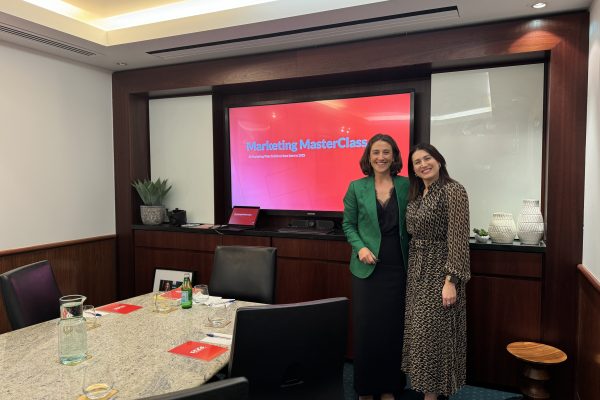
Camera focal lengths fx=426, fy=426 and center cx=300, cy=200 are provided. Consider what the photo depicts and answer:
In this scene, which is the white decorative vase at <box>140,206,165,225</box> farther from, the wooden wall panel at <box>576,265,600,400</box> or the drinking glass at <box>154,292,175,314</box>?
the wooden wall panel at <box>576,265,600,400</box>

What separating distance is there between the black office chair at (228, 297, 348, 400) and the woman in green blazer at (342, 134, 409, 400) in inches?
39.5

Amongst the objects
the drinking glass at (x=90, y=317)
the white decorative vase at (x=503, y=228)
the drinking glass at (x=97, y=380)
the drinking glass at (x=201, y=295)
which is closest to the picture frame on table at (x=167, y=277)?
the drinking glass at (x=201, y=295)

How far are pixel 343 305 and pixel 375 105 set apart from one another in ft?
7.85

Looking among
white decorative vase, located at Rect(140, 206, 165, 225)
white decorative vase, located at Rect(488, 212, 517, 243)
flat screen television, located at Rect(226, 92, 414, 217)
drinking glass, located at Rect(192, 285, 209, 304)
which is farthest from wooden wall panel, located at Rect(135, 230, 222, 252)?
white decorative vase, located at Rect(488, 212, 517, 243)

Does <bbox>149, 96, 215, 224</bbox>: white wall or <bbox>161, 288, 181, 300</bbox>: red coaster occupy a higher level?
<bbox>149, 96, 215, 224</bbox>: white wall

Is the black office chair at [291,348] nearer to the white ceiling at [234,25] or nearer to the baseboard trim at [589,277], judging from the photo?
the baseboard trim at [589,277]

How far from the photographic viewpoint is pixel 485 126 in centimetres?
319

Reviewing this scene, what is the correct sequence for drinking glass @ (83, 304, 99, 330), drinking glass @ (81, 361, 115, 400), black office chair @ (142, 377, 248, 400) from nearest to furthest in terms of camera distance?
1. black office chair @ (142, 377, 248, 400)
2. drinking glass @ (81, 361, 115, 400)
3. drinking glass @ (83, 304, 99, 330)

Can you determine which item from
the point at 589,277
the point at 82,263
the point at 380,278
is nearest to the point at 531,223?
the point at 589,277

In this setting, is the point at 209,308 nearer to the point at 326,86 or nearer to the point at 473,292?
the point at 473,292

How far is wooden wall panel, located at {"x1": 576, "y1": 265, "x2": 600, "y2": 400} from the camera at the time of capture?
2195mm

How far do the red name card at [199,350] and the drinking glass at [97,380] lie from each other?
0.25 metres

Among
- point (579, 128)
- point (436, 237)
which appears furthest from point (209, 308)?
point (579, 128)

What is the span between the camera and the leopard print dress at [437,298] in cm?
226
